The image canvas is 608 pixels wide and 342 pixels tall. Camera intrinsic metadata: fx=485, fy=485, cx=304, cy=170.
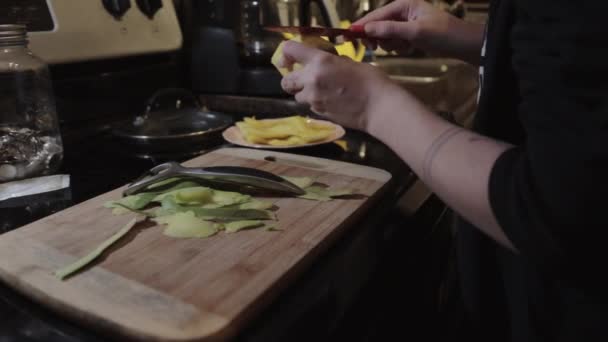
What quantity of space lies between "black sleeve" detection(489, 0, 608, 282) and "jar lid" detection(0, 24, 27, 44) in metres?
0.69

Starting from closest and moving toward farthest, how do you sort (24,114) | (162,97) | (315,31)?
(315,31)
(24,114)
(162,97)

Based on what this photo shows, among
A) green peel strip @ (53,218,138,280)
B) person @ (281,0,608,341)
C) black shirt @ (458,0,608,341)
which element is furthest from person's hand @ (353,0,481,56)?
green peel strip @ (53,218,138,280)

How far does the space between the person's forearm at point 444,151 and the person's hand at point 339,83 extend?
0.5 inches

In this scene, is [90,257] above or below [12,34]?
below

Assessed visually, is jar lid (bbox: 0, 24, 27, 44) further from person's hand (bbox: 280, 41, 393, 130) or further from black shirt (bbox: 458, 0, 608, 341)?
black shirt (bbox: 458, 0, 608, 341)

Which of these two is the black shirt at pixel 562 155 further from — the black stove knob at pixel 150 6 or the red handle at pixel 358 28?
the black stove knob at pixel 150 6

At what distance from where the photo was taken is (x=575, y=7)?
353mm

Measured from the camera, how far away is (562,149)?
1.17 feet

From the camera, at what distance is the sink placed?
4.20ft

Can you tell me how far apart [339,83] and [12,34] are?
519 millimetres

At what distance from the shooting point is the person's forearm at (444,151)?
0.41 m

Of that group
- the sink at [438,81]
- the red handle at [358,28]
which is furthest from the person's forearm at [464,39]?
the sink at [438,81]

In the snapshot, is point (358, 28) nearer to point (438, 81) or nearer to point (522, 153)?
point (522, 153)

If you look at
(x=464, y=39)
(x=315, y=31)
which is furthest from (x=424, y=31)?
(x=315, y=31)
